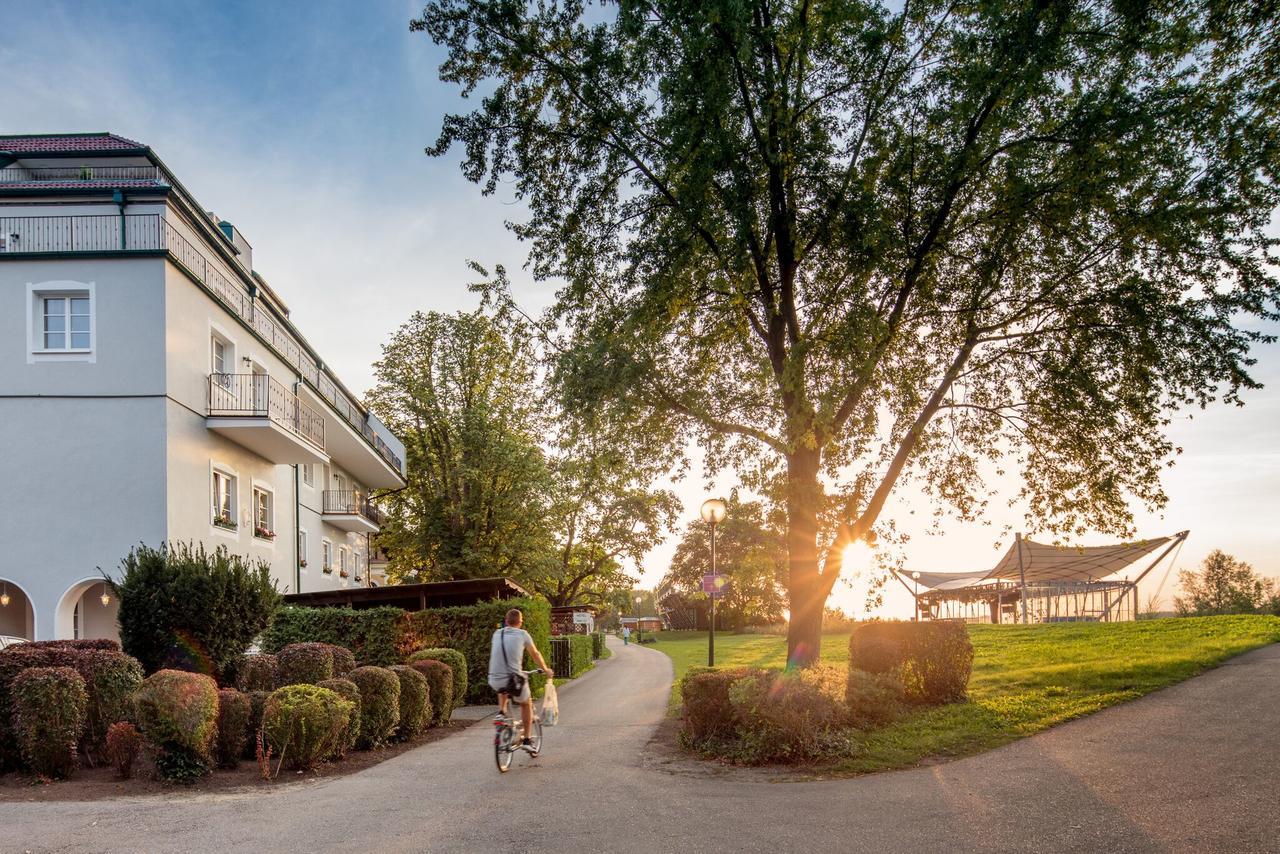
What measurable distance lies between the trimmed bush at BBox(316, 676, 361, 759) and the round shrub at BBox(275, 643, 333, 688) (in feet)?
5.03

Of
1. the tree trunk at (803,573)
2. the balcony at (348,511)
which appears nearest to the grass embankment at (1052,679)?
the tree trunk at (803,573)

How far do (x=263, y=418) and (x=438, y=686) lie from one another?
9538 mm

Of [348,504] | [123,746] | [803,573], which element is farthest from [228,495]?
[803,573]

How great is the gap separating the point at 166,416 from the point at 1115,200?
18023mm

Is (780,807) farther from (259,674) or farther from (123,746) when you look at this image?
(259,674)

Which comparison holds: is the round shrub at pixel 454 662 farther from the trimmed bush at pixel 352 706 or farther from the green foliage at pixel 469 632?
the trimmed bush at pixel 352 706

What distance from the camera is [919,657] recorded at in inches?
555

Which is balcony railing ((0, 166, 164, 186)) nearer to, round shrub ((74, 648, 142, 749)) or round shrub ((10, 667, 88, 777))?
round shrub ((74, 648, 142, 749))

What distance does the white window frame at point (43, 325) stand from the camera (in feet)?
65.2

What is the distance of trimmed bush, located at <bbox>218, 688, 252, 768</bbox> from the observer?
11.2m

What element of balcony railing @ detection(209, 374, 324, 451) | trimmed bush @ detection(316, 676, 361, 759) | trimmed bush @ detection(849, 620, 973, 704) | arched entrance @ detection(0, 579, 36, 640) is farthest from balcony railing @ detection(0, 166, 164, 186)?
trimmed bush @ detection(849, 620, 973, 704)

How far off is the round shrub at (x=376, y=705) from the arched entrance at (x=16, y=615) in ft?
37.0

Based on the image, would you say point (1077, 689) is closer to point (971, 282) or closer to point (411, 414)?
point (971, 282)

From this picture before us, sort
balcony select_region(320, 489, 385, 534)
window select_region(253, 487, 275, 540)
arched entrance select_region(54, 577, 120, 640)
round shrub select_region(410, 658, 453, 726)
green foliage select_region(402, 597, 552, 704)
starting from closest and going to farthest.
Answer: round shrub select_region(410, 658, 453, 726) → arched entrance select_region(54, 577, 120, 640) → green foliage select_region(402, 597, 552, 704) → window select_region(253, 487, 275, 540) → balcony select_region(320, 489, 385, 534)
